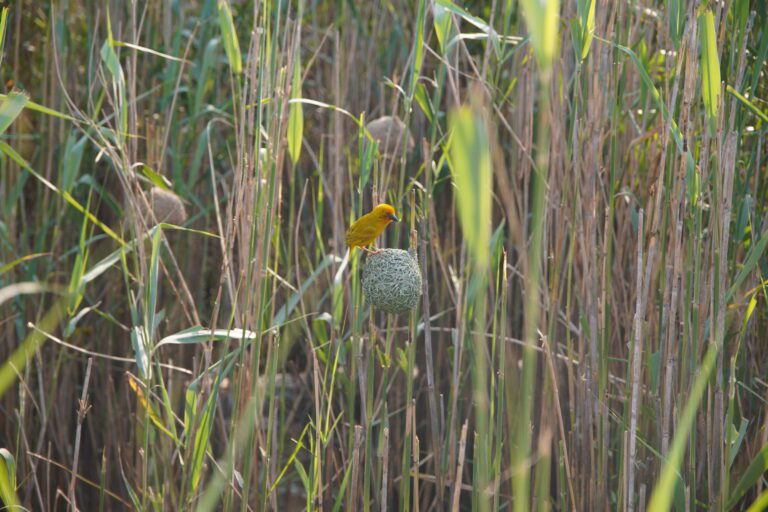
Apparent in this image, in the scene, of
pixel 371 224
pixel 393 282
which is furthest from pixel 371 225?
pixel 393 282

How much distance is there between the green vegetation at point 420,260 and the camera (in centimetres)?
137

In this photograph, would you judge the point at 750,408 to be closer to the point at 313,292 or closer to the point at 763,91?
the point at 763,91

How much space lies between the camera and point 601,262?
5.15 feet

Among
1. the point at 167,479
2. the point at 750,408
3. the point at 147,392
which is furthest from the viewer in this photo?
the point at 750,408

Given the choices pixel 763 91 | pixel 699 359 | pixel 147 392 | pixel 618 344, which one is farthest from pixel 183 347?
pixel 763 91

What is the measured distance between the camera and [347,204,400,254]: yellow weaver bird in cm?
140

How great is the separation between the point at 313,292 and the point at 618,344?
2.62 ft

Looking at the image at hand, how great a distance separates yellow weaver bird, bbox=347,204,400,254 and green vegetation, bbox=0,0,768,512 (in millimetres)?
46

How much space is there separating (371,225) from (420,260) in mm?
178

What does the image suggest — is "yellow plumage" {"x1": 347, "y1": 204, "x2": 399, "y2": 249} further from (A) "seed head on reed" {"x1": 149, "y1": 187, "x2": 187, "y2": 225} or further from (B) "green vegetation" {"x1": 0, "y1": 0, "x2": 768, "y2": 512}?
(A) "seed head on reed" {"x1": 149, "y1": 187, "x2": 187, "y2": 225}

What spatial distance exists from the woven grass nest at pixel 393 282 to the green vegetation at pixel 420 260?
0.02 m

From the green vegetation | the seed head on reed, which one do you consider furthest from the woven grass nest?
the seed head on reed

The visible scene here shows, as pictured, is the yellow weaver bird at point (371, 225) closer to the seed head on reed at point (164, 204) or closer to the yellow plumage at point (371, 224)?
the yellow plumage at point (371, 224)

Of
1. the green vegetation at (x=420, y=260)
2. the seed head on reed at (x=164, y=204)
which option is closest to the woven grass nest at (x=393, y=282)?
the green vegetation at (x=420, y=260)
